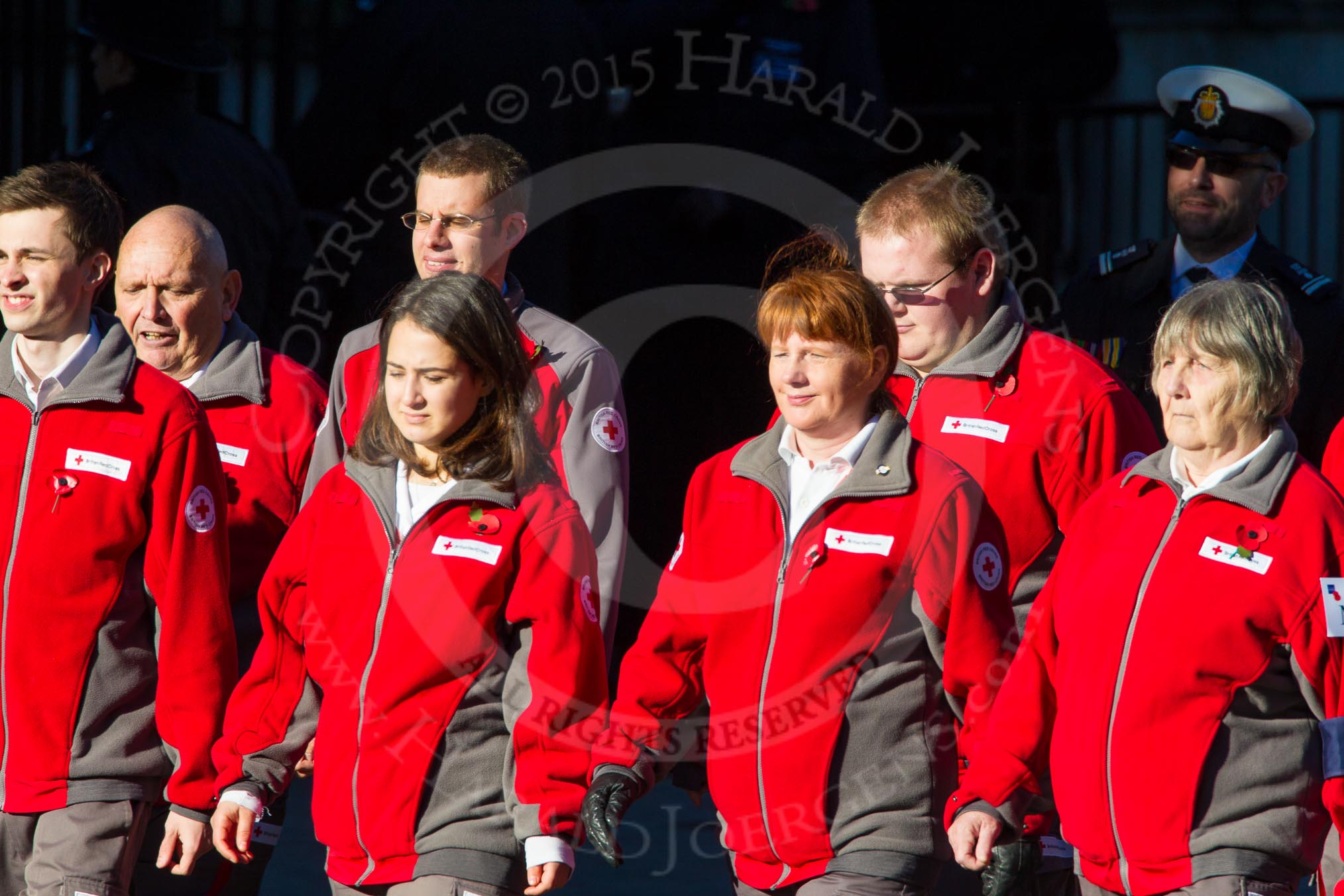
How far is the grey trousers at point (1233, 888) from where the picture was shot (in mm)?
3236

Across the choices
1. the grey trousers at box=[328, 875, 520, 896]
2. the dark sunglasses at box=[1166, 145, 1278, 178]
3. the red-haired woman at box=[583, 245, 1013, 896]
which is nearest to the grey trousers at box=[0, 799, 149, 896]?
the grey trousers at box=[328, 875, 520, 896]

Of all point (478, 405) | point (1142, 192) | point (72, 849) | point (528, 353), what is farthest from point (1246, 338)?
point (1142, 192)

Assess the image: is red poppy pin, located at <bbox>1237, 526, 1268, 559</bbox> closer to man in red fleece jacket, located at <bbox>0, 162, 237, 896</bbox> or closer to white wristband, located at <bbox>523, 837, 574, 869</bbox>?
white wristband, located at <bbox>523, 837, 574, 869</bbox>

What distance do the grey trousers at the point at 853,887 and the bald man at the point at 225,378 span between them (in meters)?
1.53

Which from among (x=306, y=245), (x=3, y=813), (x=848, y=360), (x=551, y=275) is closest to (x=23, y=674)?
(x=3, y=813)

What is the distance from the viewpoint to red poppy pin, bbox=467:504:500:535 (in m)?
3.46

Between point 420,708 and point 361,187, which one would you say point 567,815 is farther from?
point 361,187

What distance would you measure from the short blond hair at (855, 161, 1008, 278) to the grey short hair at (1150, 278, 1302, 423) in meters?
0.64

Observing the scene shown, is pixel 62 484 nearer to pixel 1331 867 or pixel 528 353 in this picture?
pixel 528 353

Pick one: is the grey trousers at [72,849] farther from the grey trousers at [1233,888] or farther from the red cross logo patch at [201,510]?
the grey trousers at [1233,888]

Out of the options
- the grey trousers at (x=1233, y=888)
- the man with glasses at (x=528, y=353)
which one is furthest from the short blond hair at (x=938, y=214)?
the grey trousers at (x=1233, y=888)

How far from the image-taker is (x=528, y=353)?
4.33 metres

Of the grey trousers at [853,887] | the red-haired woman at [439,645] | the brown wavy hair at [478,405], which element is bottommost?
the grey trousers at [853,887]

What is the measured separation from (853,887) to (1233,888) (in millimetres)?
635
